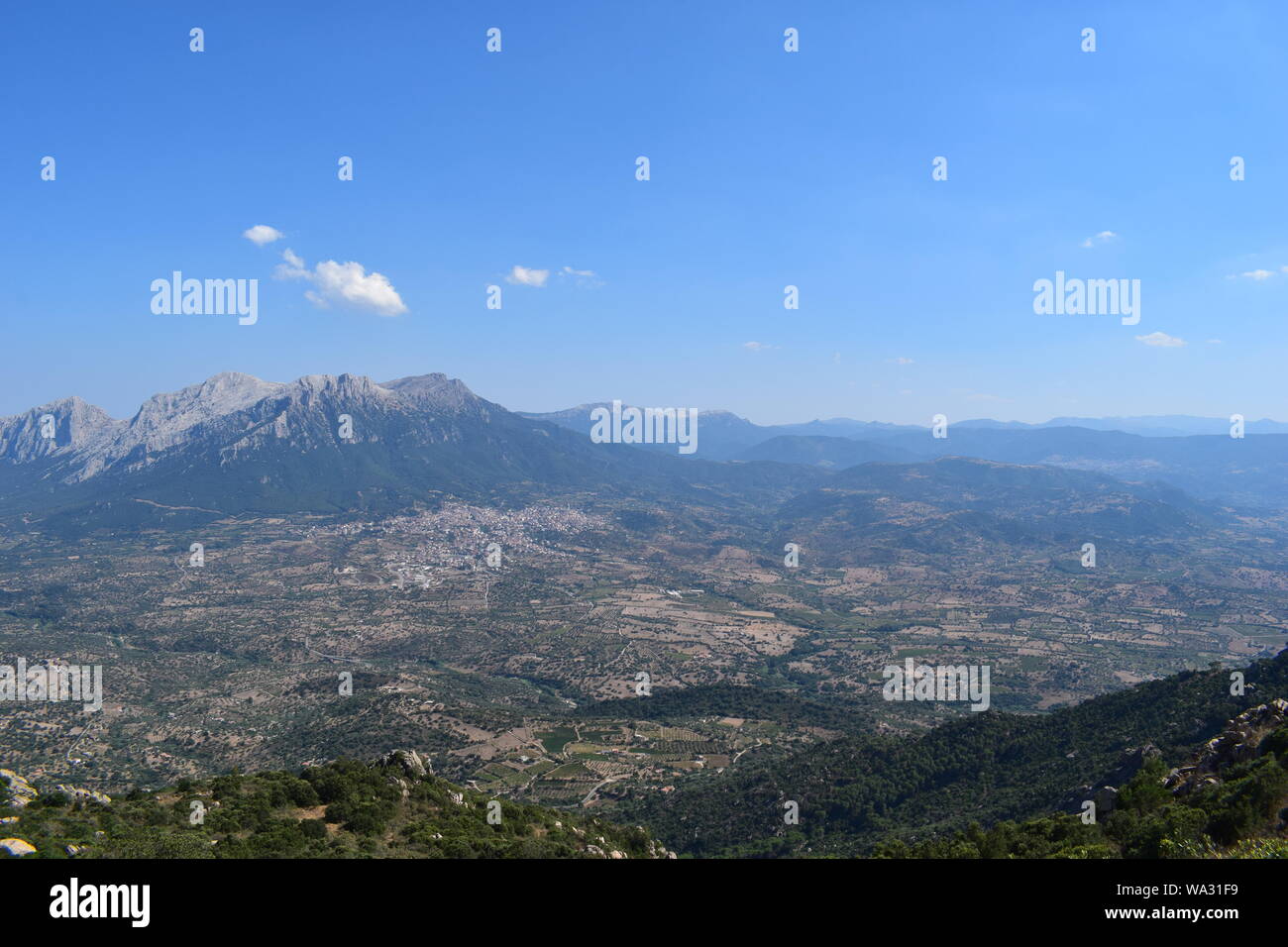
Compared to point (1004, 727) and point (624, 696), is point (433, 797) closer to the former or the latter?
point (1004, 727)

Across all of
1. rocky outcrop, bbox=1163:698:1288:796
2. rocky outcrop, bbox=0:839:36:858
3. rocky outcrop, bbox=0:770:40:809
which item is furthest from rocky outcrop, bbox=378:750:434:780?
rocky outcrop, bbox=1163:698:1288:796

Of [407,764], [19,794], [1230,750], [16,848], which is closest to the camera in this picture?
[16,848]

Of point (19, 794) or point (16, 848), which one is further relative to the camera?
point (19, 794)

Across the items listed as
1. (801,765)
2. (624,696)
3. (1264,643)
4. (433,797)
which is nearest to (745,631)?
(624,696)

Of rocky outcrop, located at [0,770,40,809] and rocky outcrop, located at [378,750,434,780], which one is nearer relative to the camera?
rocky outcrop, located at [0,770,40,809]

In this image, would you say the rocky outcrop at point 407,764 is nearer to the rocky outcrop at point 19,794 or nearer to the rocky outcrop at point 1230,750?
the rocky outcrop at point 19,794

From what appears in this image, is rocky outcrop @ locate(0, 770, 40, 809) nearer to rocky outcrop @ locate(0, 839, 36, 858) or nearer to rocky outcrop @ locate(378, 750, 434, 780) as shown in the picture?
rocky outcrop @ locate(0, 839, 36, 858)

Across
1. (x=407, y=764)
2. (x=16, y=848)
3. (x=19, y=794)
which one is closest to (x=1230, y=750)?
(x=407, y=764)

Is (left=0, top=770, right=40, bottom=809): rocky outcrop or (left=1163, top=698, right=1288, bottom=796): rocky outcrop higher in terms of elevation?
(left=1163, top=698, right=1288, bottom=796): rocky outcrop

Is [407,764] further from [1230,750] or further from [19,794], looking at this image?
[1230,750]
